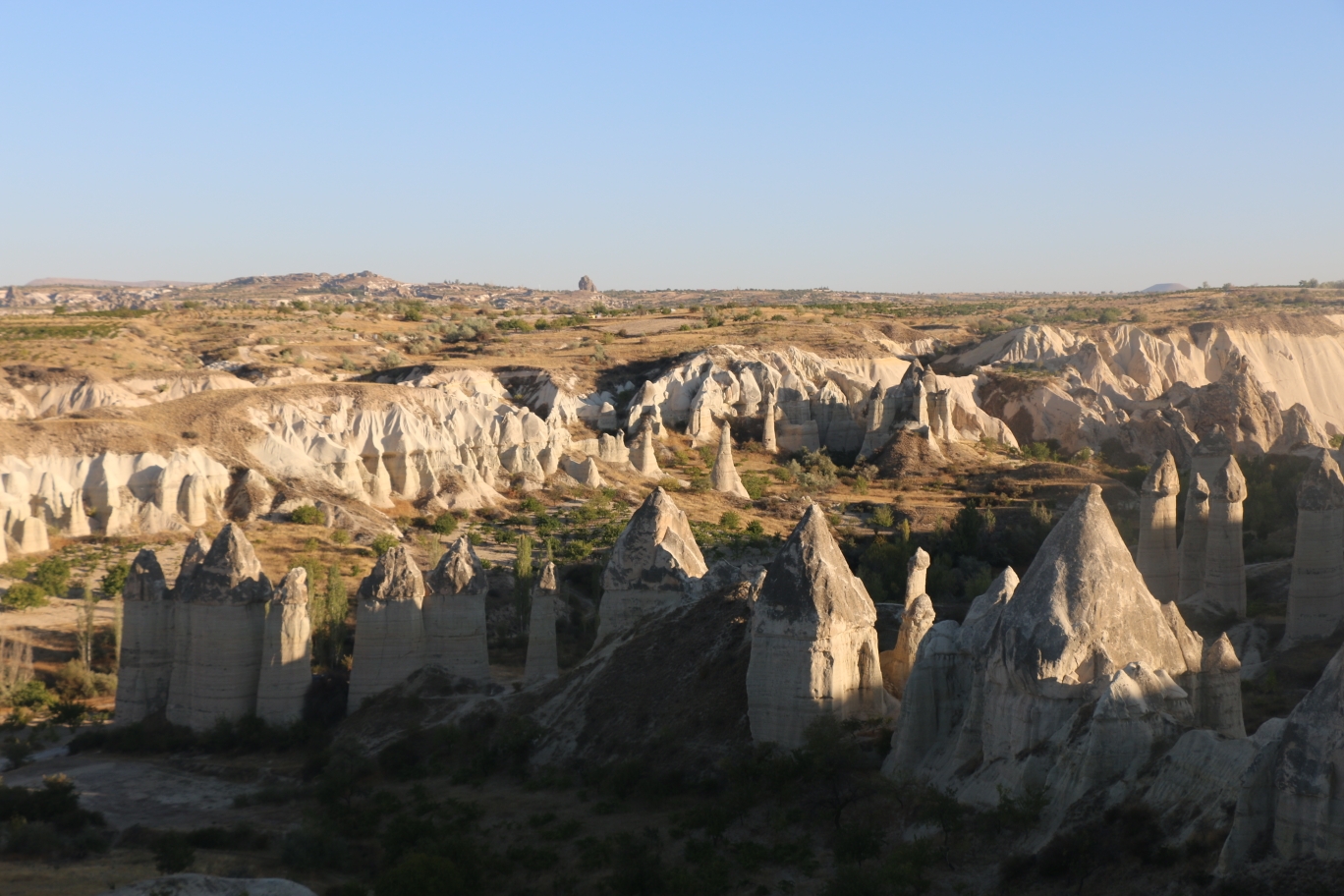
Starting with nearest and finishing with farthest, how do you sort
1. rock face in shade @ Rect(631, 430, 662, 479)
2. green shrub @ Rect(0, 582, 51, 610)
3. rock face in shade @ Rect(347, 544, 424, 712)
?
rock face in shade @ Rect(347, 544, 424, 712), green shrub @ Rect(0, 582, 51, 610), rock face in shade @ Rect(631, 430, 662, 479)

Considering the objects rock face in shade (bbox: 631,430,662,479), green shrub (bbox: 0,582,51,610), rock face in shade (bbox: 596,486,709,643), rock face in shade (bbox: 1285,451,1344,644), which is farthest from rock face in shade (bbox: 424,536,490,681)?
rock face in shade (bbox: 631,430,662,479)

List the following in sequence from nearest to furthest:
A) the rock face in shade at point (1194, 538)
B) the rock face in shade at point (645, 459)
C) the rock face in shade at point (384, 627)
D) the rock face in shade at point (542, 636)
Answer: the rock face in shade at point (384, 627) < the rock face in shade at point (542, 636) < the rock face in shade at point (1194, 538) < the rock face in shade at point (645, 459)

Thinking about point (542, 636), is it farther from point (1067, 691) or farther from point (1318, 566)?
point (1318, 566)

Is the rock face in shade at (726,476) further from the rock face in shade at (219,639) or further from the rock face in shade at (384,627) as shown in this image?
the rock face in shade at (219,639)

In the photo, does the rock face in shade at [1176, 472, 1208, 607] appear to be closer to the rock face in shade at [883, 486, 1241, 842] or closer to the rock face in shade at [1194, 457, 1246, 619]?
the rock face in shade at [1194, 457, 1246, 619]

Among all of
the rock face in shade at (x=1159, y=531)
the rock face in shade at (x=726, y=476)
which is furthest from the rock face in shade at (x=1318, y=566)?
the rock face in shade at (x=726, y=476)

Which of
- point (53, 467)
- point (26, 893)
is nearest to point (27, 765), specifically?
point (26, 893)

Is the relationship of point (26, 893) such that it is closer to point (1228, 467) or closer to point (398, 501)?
point (1228, 467)
